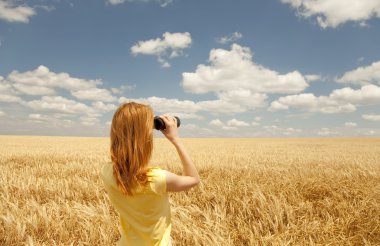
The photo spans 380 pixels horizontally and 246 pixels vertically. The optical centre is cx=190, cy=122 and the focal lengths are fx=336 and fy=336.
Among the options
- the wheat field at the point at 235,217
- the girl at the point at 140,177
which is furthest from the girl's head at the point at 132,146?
the wheat field at the point at 235,217

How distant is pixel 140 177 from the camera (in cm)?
227

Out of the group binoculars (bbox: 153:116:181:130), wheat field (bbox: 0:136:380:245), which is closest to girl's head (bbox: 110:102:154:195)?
binoculars (bbox: 153:116:181:130)

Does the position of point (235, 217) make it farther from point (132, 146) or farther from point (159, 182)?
point (132, 146)

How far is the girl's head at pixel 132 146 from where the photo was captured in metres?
2.28

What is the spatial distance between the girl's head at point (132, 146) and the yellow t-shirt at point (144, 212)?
0.08 metres

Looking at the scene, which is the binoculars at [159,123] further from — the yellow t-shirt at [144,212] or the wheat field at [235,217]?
the wheat field at [235,217]

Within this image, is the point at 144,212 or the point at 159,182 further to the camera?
the point at 144,212

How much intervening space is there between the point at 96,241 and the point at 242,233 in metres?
1.87

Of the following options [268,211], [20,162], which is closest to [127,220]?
[268,211]

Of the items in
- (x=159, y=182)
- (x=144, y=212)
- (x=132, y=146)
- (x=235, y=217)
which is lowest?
(x=235, y=217)

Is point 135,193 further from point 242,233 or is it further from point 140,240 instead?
point 242,233

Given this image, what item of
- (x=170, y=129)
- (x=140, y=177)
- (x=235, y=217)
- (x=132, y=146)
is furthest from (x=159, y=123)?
(x=235, y=217)

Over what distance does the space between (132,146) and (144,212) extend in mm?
502

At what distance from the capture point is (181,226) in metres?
4.29
